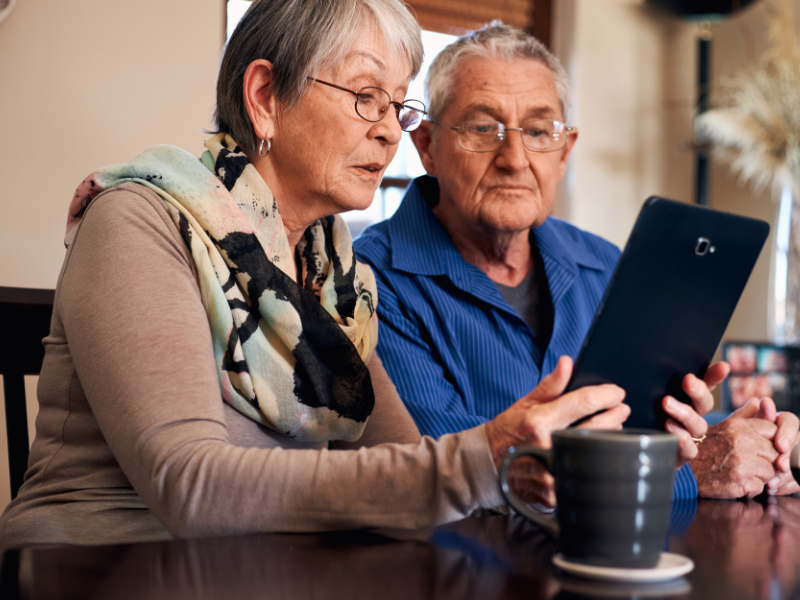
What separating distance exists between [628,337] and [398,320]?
2.06 feet

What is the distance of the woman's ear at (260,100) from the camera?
112cm

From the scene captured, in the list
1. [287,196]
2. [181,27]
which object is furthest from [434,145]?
[181,27]

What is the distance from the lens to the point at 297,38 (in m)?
1.09

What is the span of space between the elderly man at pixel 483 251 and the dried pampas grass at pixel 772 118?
5.16 feet

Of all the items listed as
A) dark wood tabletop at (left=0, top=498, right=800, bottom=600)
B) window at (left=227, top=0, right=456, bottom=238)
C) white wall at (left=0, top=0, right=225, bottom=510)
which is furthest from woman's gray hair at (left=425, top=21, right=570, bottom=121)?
window at (left=227, top=0, right=456, bottom=238)

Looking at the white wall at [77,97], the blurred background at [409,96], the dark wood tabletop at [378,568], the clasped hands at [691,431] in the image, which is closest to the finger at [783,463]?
the clasped hands at [691,431]

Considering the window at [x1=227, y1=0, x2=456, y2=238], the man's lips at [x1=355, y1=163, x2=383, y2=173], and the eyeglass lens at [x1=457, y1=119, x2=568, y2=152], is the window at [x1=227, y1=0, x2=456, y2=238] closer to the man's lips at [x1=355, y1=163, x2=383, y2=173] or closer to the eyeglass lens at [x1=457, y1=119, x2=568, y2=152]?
the eyeglass lens at [x1=457, y1=119, x2=568, y2=152]

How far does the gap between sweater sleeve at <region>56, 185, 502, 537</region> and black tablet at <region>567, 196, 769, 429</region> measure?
0.66ft

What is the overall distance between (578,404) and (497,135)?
91cm

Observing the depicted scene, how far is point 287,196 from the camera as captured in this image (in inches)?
46.0

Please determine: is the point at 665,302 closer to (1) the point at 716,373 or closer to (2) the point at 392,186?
→ (1) the point at 716,373

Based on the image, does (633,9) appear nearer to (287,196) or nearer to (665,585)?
(287,196)

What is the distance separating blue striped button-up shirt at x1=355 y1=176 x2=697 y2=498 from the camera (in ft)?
4.42

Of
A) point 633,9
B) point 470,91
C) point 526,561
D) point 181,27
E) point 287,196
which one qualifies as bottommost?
point 526,561
